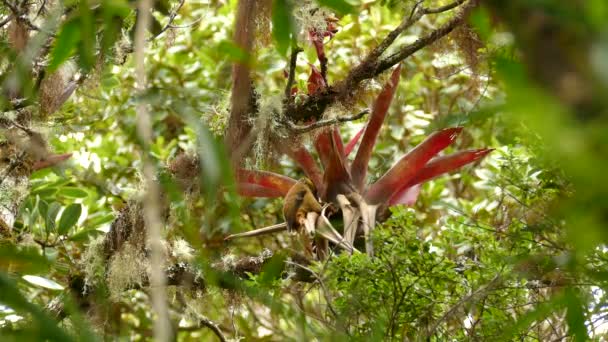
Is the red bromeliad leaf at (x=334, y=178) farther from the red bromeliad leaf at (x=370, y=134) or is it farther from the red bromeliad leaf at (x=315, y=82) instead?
the red bromeliad leaf at (x=315, y=82)

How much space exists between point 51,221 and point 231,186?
5.51 feet

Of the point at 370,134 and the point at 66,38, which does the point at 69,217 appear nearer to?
the point at 370,134

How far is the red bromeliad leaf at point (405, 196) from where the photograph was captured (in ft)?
6.58

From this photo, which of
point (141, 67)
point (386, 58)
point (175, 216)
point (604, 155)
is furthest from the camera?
point (175, 216)

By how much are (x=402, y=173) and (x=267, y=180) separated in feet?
1.23

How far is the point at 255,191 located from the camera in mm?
2016

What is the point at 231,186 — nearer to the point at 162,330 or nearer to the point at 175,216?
the point at 162,330

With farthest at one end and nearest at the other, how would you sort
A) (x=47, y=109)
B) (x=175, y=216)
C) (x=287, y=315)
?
(x=47, y=109), (x=175, y=216), (x=287, y=315)

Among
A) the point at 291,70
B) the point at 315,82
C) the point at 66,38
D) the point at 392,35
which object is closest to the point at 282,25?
the point at 66,38

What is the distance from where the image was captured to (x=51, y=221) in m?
2.20

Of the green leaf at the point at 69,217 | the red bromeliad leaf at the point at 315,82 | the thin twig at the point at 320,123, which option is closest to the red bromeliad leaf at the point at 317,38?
the red bromeliad leaf at the point at 315,82

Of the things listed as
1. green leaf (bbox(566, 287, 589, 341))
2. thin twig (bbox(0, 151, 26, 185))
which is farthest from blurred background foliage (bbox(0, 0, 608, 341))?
thin twig (bbox(0, 151, 26, 185))

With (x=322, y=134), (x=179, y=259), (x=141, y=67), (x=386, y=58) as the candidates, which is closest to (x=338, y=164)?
(x=322, y=134)

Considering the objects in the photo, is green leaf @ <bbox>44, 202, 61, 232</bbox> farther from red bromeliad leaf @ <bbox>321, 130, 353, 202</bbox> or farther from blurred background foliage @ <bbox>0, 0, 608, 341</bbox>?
red bromeliad leaf @ <bbox>321, 130, 353, 202</bbox>
